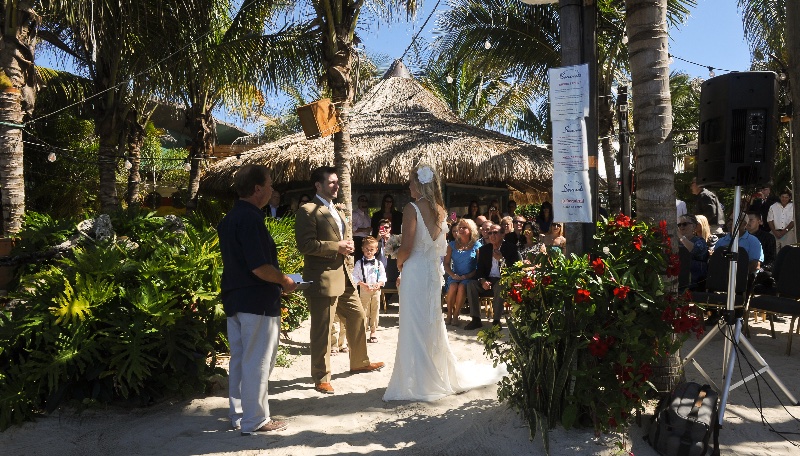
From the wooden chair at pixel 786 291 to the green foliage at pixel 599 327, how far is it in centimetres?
310

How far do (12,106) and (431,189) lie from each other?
19.2ft

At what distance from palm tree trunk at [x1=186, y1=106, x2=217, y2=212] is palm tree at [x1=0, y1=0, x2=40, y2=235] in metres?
6.83

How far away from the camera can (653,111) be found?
4.68m

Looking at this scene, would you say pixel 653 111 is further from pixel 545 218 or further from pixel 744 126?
pixel 545 218

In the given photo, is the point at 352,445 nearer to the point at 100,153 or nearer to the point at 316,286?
the point at 316,286

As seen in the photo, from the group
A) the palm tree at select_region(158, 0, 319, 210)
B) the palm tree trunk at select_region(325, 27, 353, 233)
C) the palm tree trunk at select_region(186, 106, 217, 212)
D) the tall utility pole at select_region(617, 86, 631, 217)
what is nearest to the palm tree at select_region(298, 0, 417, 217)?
the palm tree trunk at select_region(325, 27, 353, 233)

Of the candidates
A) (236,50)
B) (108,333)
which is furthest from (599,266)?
(236,50)

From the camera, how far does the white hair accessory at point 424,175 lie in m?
5.12

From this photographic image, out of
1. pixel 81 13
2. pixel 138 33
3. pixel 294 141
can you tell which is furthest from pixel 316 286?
pixel 294 141

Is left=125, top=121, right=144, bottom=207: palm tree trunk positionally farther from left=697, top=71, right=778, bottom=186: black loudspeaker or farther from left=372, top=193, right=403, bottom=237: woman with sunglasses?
left=697, top=71, right=778, bottom=186: black loudspeaker

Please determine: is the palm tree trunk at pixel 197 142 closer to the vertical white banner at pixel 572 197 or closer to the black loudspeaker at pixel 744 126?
the vertical white banner at pixel 572 197

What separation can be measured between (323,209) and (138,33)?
729 cm

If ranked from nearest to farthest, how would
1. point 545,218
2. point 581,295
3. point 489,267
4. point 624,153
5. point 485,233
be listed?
point 581,295 → point 489,267 → point 485,233 → point 624,153 → point 545,218

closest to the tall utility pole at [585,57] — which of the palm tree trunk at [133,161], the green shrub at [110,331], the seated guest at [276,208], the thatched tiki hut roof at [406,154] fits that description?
the green shrub at [110,331]
